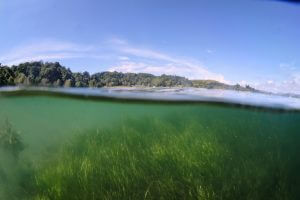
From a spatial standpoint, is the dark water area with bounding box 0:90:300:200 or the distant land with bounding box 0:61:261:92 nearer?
the dark water area with bounding box 0:90:300:200

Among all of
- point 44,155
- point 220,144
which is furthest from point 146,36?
point 44,155

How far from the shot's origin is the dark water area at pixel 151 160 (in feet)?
22.7

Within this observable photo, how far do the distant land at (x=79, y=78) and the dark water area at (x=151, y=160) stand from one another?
1104mm

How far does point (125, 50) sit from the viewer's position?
8.06 metres

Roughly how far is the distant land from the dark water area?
1104 millimetres

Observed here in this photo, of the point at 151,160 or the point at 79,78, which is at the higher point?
the point at 79,78

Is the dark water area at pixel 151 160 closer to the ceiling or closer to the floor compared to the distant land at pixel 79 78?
closer to the floor

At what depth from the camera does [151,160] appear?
7727 millimetres

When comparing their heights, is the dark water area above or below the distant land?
below

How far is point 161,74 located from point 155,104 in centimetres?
461

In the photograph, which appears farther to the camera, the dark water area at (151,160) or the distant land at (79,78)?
the distant land at (79,78)

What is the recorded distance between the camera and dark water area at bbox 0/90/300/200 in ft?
22.7

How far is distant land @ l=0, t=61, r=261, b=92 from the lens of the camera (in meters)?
7.83

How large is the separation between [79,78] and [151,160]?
2930mm
